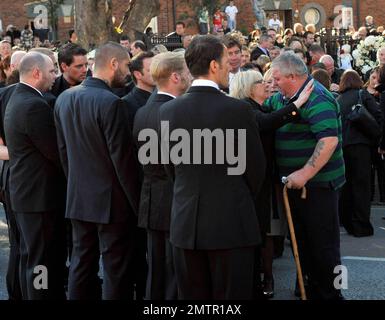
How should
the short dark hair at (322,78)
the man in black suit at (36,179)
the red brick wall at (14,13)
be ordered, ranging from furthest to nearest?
1. the red brick wall at (14,13)
2. the short dark hair at (322,78)
3. the man in black suit at (36,179)

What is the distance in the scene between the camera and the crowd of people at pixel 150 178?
469 cm

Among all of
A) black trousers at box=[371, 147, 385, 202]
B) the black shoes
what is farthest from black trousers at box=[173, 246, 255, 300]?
black trousers at box=[371, 147, 385, 202]

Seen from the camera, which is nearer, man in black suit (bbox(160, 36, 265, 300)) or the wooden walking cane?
man in black suit (bbox(160, 36, 265, 300))

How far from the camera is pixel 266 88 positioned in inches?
258

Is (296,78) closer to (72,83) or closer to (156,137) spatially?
(156,137)

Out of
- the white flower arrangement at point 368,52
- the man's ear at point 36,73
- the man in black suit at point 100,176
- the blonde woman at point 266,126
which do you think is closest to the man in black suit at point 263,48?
the white flower arrangement at point 368,52

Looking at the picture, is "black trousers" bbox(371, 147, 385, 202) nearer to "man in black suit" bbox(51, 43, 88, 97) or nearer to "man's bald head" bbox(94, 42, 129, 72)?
"man in black suit" bbox(51, 43, 88, 97)

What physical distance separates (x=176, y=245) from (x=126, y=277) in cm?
123

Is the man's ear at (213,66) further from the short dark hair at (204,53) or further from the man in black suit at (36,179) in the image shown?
the man in black suit at (36,179)

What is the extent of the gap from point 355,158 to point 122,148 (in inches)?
174

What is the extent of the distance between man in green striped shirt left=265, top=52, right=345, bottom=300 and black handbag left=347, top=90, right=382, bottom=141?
284cm

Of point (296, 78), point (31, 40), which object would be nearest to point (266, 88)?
point (296, 78)

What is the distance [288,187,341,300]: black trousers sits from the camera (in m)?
6.04

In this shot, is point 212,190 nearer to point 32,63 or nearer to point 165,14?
point 32,63
